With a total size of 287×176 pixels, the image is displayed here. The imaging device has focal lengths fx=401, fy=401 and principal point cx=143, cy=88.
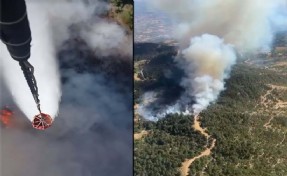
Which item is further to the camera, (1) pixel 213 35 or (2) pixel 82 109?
(1) pixel 213 35

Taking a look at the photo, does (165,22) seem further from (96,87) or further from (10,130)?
(10,130)

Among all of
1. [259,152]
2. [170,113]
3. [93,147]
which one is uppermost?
[93,147]

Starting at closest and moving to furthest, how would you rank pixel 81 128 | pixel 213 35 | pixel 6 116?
1. pixel 6 116
2. pixel 81 128
3. pixel 213 35

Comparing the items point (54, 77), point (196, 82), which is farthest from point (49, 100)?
point (196, 82)

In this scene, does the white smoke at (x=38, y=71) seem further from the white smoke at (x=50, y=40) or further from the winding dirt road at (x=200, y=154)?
the winding dirt road at (x=200, y=154)

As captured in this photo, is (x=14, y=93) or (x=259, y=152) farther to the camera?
(x=259, y=152)

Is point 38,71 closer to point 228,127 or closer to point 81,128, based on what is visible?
point 81,128

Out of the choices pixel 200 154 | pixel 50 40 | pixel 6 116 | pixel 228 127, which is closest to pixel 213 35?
pixel 228 127
